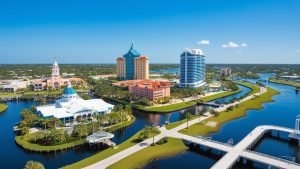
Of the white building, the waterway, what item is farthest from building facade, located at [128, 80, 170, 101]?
the white building

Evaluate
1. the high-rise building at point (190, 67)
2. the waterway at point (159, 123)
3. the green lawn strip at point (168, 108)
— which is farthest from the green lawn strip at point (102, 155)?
the high-rise building at point (190, 67)

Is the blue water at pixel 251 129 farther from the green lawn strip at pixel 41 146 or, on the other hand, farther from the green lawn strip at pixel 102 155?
the green lawn strip at pixel 41 146

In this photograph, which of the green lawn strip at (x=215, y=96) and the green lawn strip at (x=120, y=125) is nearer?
the green lawn strip at (x=120, y=125)

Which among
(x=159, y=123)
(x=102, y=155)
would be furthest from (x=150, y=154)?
(x=159, y=123)

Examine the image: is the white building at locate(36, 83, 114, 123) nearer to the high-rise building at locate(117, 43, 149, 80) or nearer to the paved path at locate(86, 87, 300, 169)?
the paved path at locate(86, 87, 300, 169)

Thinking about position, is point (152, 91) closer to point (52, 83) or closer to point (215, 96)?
point (215, 96)

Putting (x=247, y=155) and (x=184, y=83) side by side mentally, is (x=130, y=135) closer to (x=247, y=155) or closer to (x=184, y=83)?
(x=247, y=155)

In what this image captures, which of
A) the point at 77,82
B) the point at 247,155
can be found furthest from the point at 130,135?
the point at 77,82
